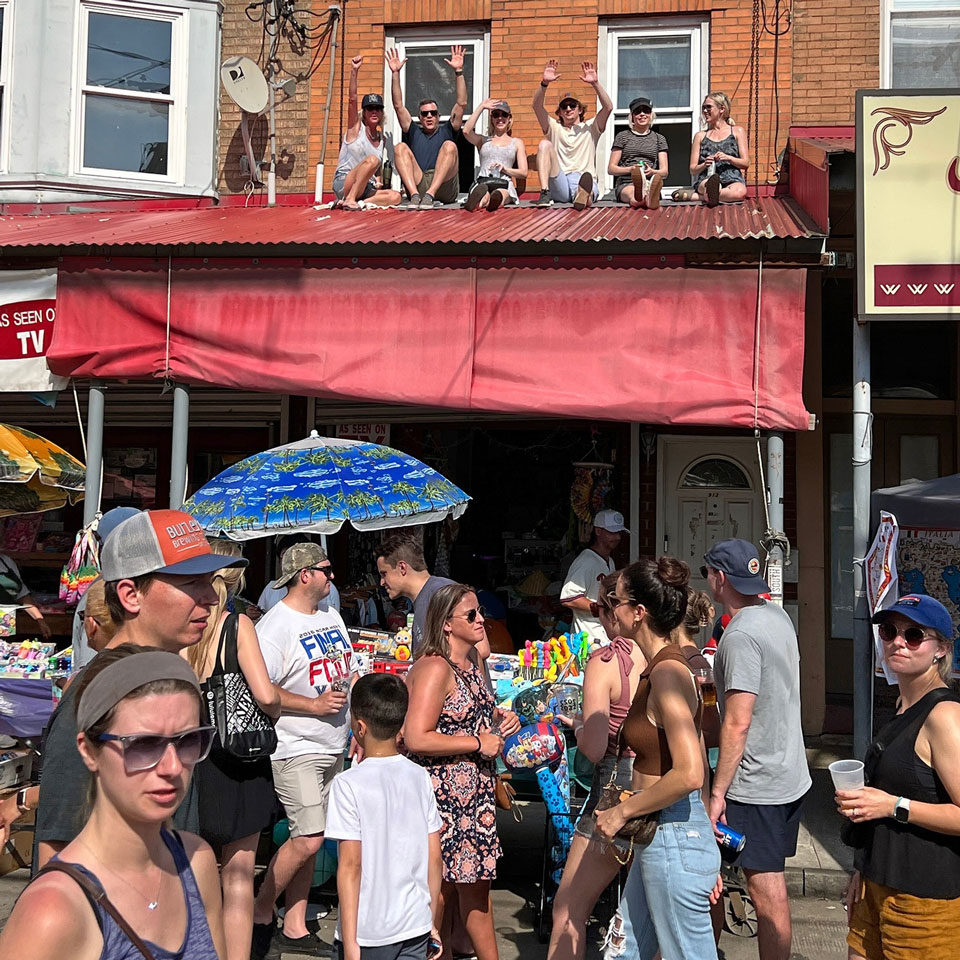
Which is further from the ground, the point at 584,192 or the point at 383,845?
the point at 584,192

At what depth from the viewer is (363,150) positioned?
11109 mm

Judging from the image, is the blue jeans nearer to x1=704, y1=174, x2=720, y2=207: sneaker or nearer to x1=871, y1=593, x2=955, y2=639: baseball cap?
x1=871, y1=593, x2=955, y2=639: baseball cap

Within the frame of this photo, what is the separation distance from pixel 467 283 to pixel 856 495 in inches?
128

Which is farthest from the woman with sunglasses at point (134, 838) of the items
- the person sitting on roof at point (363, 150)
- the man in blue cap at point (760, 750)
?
the person sitting on roof at point (363, 150)

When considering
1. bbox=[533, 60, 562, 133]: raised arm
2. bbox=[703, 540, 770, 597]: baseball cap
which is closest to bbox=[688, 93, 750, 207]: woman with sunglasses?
bbox=[533, 60, 562, 133]: raised arm

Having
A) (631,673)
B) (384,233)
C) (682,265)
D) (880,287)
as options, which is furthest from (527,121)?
(631,673)

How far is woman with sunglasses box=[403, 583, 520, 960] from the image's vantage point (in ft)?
15.8

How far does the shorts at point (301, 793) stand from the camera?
555cm

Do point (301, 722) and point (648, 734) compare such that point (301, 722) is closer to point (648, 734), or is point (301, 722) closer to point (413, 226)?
point (648, 734)

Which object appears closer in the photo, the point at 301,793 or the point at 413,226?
the point at 301,793

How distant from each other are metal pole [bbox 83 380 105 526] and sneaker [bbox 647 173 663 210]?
4952mm

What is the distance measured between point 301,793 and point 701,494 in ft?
21.1

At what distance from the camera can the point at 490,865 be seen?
16.2 ft

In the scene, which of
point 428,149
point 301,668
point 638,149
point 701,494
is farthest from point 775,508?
point 428,149
